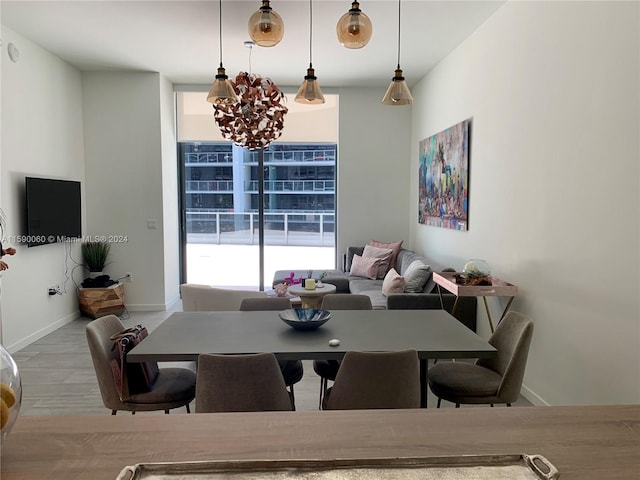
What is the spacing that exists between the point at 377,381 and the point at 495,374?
92 cm

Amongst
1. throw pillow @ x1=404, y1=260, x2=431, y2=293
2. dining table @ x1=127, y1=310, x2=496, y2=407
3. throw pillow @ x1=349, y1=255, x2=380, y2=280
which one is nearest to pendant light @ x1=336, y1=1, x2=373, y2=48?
dining table @ x1=127, y1=310, x2=496, y2=407

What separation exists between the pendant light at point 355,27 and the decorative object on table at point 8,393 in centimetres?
238

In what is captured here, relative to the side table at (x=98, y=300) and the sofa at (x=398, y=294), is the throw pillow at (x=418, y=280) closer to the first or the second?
the sofa at (x=398, y=294)

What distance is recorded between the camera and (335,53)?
5.02m

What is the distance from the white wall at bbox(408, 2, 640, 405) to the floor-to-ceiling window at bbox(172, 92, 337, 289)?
3113mm

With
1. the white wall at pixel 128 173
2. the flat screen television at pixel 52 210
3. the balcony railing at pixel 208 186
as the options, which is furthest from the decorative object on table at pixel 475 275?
the balcony railing at pixel 208 186

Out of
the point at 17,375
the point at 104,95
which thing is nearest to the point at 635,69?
the point at 17,375

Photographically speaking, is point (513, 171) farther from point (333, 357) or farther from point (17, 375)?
point (17, 375)

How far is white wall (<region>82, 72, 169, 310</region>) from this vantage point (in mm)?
5867

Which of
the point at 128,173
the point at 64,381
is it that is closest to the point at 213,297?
the point at 64,381

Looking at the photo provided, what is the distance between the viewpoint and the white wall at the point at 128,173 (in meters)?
5.87

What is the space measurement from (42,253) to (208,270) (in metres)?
2.64

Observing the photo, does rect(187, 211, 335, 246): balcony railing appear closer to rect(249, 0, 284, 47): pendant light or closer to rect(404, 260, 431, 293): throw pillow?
rect(404, 260, 431, 293): throw pillow

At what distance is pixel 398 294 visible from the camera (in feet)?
13.0
